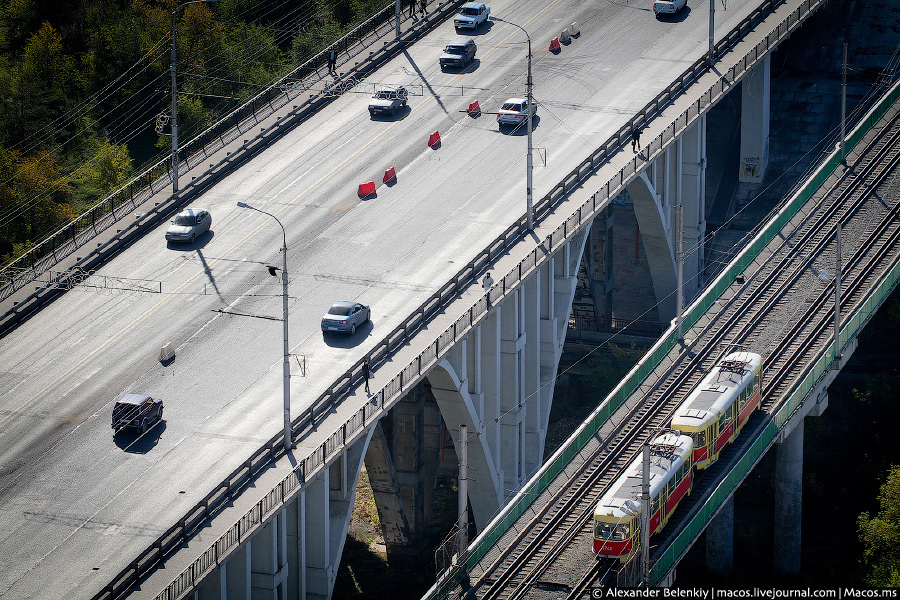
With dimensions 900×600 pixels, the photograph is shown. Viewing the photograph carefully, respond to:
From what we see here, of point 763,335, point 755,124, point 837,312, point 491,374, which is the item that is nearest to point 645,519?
point 491,374

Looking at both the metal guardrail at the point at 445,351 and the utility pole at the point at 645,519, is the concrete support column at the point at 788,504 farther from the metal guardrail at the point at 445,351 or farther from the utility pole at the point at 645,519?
the utility pole at the point at 645,519

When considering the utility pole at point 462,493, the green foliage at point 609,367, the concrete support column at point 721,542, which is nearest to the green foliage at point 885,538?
the concrete support column at point 721,542

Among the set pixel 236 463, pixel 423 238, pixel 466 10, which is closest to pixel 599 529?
pixel 236 463

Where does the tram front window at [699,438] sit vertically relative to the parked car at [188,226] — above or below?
below

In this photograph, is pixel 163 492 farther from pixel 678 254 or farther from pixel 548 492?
pixel 678 254

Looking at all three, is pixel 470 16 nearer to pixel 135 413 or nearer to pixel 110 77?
pixel 110 77

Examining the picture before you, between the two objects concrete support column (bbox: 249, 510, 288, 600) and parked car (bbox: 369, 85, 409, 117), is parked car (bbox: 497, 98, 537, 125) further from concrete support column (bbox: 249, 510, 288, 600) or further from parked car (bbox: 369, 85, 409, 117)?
concrete support column (bbox: 249, 510, 288, 600)
